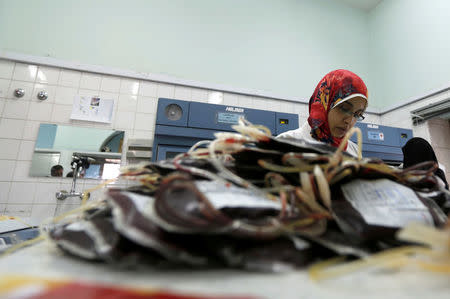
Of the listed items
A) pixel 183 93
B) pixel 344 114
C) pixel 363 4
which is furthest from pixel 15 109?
pixel 363 4

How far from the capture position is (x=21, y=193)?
1.58 metres

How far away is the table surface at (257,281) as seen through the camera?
0.55 ft

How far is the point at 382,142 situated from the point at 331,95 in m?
1.27

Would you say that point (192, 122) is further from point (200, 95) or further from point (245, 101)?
point (245, 101)

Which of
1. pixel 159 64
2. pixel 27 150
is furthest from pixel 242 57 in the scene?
pixel 27 150

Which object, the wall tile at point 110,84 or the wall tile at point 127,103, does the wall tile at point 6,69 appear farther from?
the wall tile at point 127,103

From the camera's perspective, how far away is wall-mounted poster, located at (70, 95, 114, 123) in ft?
5.84

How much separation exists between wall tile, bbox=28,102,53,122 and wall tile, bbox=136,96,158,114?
642 mm

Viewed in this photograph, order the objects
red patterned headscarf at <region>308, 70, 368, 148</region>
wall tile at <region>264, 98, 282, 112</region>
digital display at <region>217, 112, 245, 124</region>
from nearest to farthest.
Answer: red patterned headscarf at <region>308, 70, 368, 148</region>
digital display at <region>217, 112, 245, 124</region>
wall tile at <region>264, 98, 282, 112</region>

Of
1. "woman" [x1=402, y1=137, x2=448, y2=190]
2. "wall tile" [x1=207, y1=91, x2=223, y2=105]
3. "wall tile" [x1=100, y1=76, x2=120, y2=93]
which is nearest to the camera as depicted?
"woman" [x1=402, y1=137, x2=448, y2=190]

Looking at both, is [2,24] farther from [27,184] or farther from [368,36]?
[368,36]

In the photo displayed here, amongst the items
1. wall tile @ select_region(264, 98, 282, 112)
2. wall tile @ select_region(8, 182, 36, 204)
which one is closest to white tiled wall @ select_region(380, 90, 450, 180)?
wall tile @ select_region(264, 98, 282, 112)

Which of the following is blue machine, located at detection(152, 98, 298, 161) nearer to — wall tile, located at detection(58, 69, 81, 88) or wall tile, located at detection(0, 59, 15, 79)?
wall tile, located at detection(58, 69, 81, 88)

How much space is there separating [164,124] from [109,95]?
68 cm
